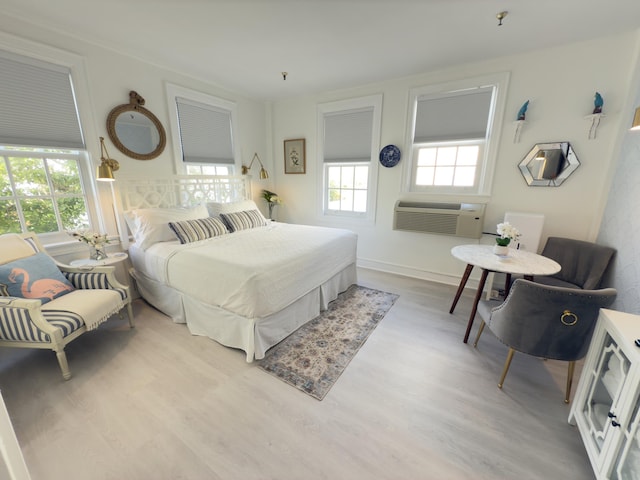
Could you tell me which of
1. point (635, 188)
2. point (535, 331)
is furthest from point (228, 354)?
point (635, 188)

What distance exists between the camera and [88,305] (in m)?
1.91

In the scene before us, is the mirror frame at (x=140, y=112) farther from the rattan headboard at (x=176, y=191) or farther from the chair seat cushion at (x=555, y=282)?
the chair seat cushion at (x=555, y=282)

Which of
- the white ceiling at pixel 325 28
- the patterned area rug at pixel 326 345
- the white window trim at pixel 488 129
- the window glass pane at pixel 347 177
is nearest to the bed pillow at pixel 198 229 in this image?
the patterned area rug at pixel 326 345

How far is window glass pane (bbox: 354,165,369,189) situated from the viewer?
3.71 metres

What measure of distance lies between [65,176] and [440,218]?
3926 mm

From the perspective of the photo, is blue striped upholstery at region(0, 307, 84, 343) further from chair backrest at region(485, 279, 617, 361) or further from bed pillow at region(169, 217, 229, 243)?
chair backrest at region(485, 279, 617, 361)

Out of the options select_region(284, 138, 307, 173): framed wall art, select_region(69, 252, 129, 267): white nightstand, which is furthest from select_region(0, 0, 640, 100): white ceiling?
select_region(69, 252, 129, 267): white nightstand

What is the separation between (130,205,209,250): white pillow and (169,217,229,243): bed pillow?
0.11m

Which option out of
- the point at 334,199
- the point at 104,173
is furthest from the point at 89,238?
the point at 334,199

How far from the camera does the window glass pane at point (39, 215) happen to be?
2219 millimetres

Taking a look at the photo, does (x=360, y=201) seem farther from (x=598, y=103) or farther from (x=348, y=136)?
(x=598, y=103)

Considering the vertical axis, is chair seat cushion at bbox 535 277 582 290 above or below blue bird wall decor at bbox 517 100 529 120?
below

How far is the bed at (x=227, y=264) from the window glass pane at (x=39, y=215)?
1.65ft

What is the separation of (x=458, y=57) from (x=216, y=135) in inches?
119
